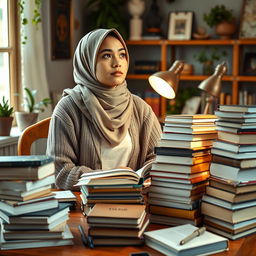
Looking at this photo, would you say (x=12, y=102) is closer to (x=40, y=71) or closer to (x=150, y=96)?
(x=40, y=71)

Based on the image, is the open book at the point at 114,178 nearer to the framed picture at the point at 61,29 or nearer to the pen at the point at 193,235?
the pen at the point at 193,235

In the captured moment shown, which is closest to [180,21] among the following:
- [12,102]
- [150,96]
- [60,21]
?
[150,96]

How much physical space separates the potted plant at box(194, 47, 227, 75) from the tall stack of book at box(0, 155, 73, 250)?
11.4 ft

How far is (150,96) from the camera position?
4.84 metres

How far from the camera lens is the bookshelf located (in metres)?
4.52

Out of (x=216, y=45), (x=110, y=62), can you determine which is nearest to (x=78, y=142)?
(x=110, y=62)

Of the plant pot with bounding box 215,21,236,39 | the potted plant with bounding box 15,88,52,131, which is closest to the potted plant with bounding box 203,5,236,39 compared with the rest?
the plant pot with bounding box 215,21,236,39

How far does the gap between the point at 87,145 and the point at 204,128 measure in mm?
687

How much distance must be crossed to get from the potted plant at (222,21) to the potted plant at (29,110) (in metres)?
1.71

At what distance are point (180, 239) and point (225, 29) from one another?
11.4 ft

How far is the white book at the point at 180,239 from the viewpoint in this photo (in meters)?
1.34

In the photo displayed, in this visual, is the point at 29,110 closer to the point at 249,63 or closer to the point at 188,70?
the point at 188,70

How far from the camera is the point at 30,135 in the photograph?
2352mm

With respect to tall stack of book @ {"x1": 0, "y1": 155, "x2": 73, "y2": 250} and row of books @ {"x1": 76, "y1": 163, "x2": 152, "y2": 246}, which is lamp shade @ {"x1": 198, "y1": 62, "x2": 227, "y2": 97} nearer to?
row of books @ {"x1": 76, "y1": 163, "x2": 152, "y2": 246}
